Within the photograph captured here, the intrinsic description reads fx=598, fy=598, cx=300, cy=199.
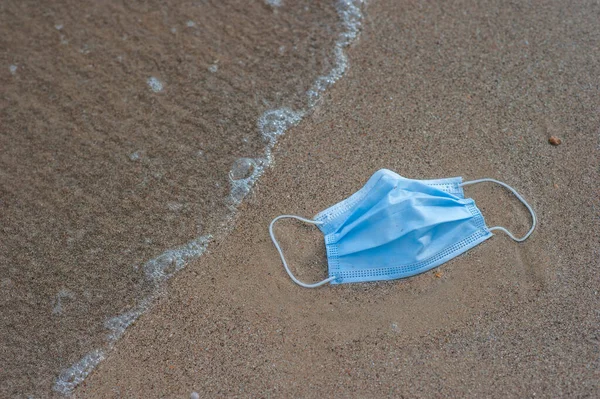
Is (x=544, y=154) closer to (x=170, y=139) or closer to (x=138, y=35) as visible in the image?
(x=170, y=139)

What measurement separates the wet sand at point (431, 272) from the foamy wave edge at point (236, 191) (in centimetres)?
5

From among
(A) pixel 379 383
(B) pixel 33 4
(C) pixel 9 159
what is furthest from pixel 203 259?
(B) pixel 33 4

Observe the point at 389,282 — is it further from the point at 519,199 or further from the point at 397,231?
the point at 519,199

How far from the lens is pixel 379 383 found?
2.44m

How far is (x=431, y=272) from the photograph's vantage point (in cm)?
273

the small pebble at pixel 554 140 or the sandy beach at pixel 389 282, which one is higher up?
the small pebble at pixel 554 140

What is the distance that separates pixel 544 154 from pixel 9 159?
2.81 m

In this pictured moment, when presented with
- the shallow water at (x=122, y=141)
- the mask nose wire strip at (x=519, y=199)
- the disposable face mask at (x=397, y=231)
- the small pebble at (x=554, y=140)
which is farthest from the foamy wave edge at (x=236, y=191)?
the small pebble at (x=554, y=140)

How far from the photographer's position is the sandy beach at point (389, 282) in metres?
2.49

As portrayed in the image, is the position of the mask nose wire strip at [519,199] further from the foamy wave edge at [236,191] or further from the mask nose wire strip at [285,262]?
the foamy wave edge at [236,191]

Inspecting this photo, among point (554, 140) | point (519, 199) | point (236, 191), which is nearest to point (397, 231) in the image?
point (519, 199)

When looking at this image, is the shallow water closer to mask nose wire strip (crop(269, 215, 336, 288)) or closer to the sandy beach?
the sandy beach

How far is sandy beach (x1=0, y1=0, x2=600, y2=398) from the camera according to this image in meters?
2.49

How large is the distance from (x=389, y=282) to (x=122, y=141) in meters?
1.63
